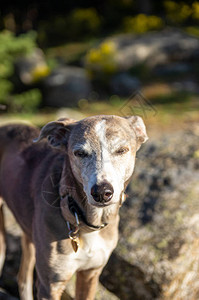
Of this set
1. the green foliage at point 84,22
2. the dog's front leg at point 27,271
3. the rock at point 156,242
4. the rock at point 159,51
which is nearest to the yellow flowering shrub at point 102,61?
the rock at point 159,51

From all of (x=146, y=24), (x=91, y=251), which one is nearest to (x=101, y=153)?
(x=91, y=251)

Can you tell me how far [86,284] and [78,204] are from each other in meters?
0.84

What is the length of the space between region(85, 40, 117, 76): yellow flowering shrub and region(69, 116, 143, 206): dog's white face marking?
9624 millimetres

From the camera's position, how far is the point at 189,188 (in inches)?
156

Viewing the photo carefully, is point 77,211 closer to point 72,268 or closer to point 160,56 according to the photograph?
point 72,268

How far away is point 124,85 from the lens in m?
11.7

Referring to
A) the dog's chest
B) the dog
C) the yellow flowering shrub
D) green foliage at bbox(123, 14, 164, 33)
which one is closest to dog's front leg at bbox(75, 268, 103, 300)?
the dog

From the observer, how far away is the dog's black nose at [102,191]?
224 centimetres

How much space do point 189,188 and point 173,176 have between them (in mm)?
230

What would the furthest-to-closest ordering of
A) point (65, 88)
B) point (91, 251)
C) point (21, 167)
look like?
point (65, 88) → point (21, 167) → point (91, 251)

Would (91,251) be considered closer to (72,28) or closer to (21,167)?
(21,167)

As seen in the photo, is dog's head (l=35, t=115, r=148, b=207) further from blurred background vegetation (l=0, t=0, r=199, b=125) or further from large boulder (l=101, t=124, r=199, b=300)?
blurred background vegetation (l=0, t=0, r=199, b=125)

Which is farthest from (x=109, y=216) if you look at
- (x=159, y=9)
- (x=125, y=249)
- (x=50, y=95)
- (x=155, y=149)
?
(x=159, y=9)

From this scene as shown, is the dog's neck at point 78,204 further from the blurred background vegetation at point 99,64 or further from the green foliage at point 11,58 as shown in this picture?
the green foliage at point 11,58
